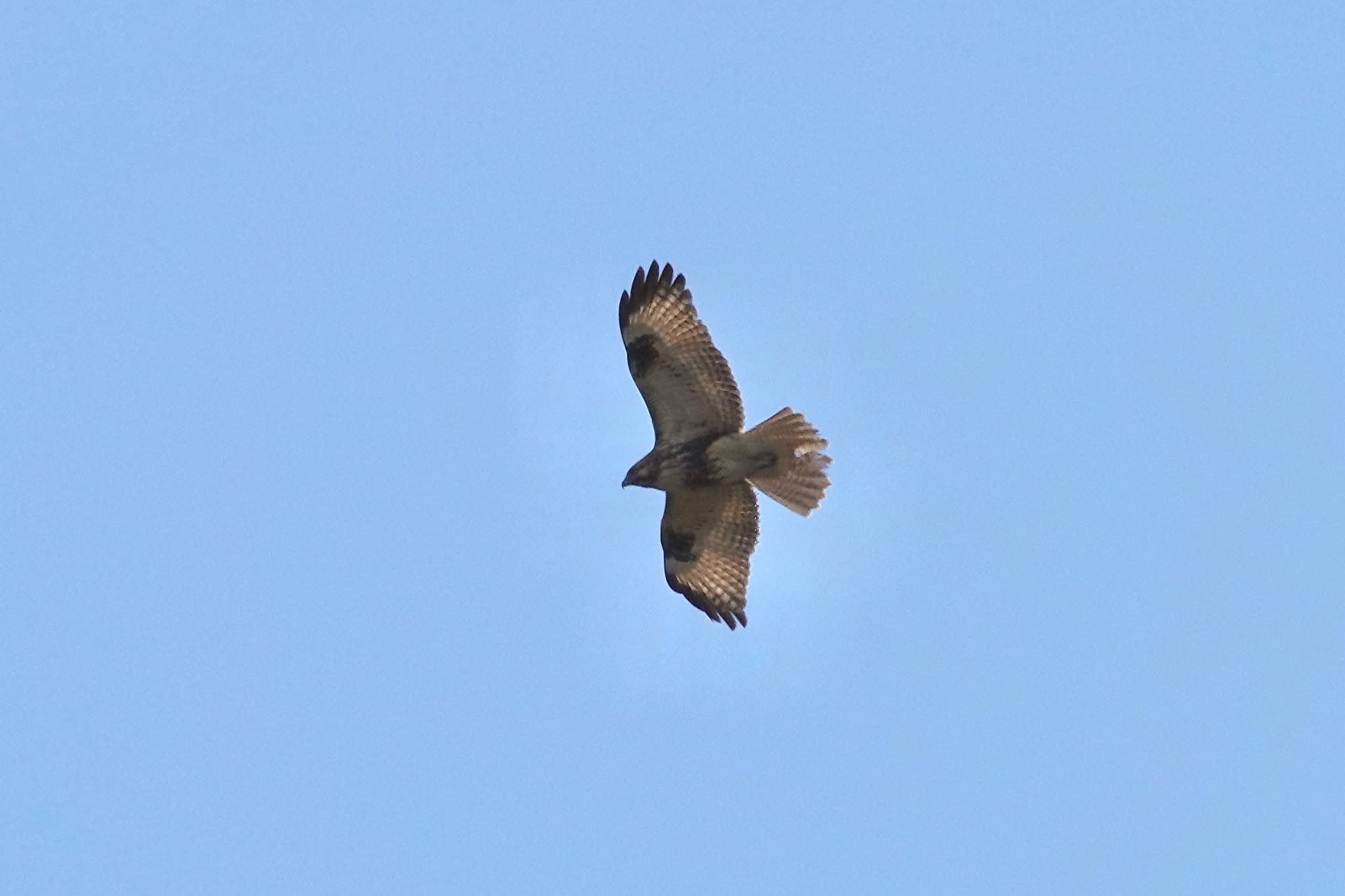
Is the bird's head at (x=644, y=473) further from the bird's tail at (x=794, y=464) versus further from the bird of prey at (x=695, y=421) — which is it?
the bird's tail at (x=794, y=464)

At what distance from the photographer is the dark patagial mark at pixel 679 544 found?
19.0m

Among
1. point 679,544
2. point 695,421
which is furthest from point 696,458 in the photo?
point 679,544

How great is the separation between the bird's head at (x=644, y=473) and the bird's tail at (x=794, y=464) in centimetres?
78

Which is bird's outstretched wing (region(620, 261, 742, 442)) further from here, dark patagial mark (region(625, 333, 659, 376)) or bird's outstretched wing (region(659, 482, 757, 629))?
bird's outstretched wing (region(659, 482, 757, 629))

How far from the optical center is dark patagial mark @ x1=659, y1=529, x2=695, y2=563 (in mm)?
19016

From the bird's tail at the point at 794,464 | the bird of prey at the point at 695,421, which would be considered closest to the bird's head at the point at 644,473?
the bird of prey at the point at 695,421

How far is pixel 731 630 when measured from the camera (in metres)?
19.1

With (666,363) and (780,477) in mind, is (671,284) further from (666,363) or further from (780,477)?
(780,477)

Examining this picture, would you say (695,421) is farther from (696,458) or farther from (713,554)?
(713,554)

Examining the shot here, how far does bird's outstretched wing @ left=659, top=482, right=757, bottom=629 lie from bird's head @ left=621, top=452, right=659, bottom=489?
63 cm

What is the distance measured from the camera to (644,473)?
715 inches

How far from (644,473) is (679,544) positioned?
1123 millimetres

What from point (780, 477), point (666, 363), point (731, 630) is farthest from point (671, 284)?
point (731, 630)

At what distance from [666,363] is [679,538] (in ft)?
5.82
